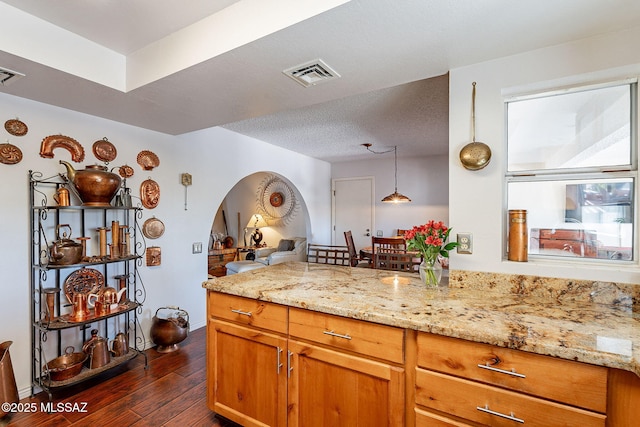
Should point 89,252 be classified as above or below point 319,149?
below

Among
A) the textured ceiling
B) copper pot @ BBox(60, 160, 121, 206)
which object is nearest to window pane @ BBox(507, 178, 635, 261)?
the textured ceiling

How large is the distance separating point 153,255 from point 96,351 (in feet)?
3.02

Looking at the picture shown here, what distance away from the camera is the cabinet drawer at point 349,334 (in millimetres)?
1226

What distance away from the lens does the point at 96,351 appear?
2.21m

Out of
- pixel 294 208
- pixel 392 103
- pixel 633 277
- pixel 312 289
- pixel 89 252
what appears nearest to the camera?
pixel 633 277

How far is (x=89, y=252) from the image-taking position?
2.45m

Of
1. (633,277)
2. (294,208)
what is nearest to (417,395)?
(633,277)

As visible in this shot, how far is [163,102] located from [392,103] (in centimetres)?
199

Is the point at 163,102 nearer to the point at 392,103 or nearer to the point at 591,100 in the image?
the point at 392,103

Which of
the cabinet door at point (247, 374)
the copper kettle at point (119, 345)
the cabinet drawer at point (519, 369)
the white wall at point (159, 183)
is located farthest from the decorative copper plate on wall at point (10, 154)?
the cabinet drawer at point (519, 369)

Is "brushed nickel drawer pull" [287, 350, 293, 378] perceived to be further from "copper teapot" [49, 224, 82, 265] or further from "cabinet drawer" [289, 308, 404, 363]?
"copper teapot" [49, 224, 82, 265]

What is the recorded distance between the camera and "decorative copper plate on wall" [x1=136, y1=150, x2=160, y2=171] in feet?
9.11

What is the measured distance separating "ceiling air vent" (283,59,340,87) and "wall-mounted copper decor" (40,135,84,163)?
1906 mm

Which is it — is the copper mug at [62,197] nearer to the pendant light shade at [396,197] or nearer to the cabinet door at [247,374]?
the cabinet door at [247,374]
